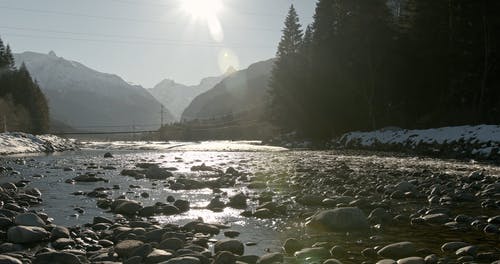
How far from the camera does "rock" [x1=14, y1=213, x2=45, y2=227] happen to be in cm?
1001

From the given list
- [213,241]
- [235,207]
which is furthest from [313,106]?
[213,241]

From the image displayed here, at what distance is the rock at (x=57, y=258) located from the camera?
7.56m

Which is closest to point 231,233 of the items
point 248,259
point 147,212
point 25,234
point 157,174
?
point 248,259

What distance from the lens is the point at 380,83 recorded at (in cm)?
5069

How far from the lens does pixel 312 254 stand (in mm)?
8141

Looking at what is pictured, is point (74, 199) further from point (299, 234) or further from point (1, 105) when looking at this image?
point (1, 105)

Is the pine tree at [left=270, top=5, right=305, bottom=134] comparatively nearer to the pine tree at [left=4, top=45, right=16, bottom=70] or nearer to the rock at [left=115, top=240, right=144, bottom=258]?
the rock at [left=115, top=240, right=144, bottom=258]

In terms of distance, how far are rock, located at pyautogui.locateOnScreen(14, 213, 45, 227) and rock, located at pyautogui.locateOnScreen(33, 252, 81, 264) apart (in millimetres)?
2557

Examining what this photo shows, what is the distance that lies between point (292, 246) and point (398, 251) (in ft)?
6.46

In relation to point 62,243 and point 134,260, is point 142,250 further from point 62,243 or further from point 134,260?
point 62,243

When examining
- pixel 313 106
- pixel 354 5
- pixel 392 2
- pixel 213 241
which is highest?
pixel 392 2

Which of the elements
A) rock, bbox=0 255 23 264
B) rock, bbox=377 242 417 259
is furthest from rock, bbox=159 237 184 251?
rock, bbox=377 242 417 259

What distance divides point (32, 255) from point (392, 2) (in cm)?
13587

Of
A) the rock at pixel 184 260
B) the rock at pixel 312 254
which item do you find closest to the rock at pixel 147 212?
the rock at pixel 184 260
